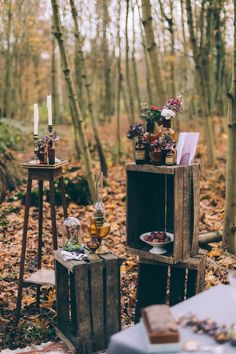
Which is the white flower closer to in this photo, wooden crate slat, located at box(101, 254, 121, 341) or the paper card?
the paper card

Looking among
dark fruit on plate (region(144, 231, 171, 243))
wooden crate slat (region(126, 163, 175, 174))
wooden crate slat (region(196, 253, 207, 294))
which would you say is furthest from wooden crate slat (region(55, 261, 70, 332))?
wooden crate slat (region(196, 253, 207, 294))

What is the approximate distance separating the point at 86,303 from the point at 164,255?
785 millimetres

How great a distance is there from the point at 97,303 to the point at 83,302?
0.41 feet

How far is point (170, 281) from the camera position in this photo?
419 cm

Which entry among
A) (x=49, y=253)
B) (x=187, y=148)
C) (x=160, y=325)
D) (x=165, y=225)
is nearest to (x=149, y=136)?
(x=187, y=148)

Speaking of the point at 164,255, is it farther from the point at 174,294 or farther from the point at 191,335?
the point at 191,335

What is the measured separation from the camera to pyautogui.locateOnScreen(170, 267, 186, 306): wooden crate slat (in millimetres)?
4137

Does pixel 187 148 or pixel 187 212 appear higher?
pixel 187 148

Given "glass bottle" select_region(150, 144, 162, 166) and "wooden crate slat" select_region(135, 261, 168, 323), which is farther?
"wooden crate slat" select_region(135, 261, 168, 323)

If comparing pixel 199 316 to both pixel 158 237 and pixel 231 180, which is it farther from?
pixel 231 180

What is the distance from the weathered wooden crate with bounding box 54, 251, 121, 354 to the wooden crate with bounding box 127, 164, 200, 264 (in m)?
0.45

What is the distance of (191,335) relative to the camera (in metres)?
2.62

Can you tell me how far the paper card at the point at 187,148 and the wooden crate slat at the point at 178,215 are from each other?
0.18 m

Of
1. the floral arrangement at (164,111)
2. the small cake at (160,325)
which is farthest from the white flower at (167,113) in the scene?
the small cake at (160,325)
